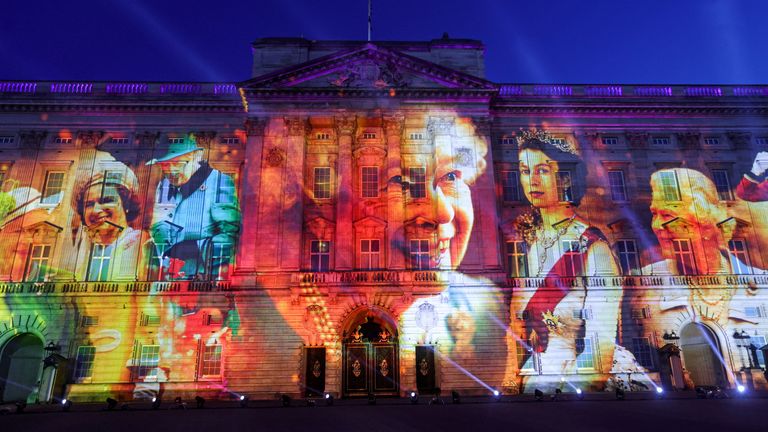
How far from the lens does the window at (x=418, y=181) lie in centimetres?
3441

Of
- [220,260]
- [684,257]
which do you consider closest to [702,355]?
[684,257]

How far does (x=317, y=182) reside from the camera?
34750 millimetres

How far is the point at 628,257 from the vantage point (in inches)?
1363

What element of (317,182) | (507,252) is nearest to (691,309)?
(507,252)

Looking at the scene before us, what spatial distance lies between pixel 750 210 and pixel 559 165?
513 inches

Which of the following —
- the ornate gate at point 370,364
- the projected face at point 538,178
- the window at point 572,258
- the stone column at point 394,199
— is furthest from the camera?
the projected face at point 538,178

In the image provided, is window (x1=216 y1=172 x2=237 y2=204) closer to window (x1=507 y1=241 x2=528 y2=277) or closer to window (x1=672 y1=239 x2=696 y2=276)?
window (x1=507 y1=241 x2=528 y2=277)

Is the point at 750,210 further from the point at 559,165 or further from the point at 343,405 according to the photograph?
the point at 343,405

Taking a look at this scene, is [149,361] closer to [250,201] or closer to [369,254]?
[250,201]

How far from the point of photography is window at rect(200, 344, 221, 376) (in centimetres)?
3103

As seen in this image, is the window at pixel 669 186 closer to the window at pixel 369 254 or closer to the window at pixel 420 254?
the window at pixel 420 254

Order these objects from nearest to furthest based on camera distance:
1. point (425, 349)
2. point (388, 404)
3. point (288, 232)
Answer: point (388, 404)
point (425, 349)
point (288, 232)

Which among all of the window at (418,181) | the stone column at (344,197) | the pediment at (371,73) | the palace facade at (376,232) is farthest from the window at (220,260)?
the window at (418,181)

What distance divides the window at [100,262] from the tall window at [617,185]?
1287 inches
